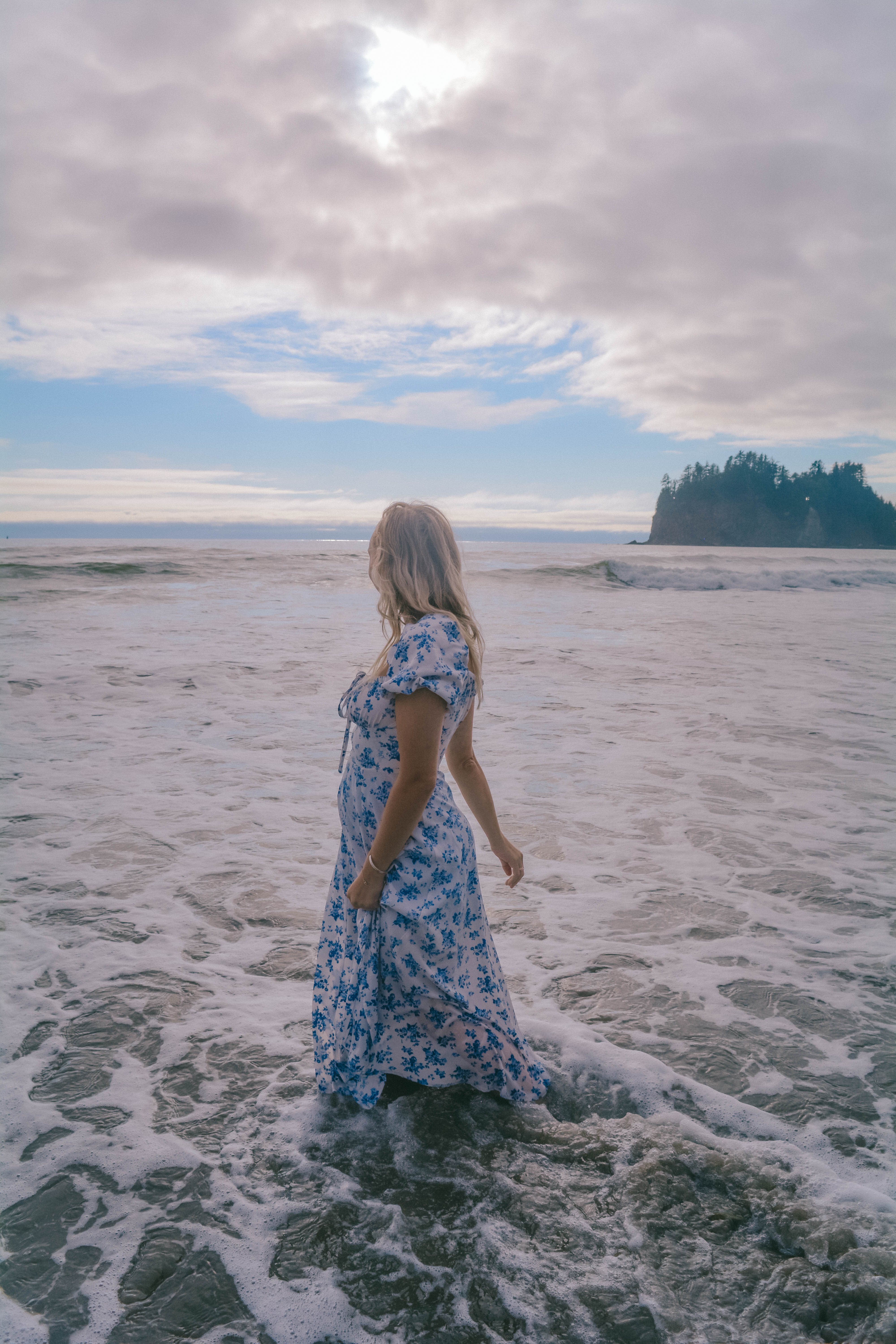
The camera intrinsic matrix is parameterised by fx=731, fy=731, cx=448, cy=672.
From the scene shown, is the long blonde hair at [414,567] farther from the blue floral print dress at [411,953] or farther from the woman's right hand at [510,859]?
the woman's right hand at [510,859]

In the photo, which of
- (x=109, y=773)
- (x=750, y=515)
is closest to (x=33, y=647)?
(x=109, y=773)

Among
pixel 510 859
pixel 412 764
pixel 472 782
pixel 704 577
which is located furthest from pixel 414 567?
pixel 704 577

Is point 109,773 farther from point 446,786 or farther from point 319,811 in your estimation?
point 446,786

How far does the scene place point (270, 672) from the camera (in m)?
10.3

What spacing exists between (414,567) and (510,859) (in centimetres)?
122

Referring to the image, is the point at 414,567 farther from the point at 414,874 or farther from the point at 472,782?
the point at 414,874

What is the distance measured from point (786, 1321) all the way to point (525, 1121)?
89 cm

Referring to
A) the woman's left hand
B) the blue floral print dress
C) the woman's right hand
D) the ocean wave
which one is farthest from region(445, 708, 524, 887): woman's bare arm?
the ocean wave

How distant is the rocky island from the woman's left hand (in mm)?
103829

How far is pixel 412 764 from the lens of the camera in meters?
2.10

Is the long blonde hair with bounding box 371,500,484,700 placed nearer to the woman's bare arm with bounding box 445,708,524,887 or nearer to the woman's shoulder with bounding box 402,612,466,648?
the woman's shoulder with bounding box 402,612,466,648

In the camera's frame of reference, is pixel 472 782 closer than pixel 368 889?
No

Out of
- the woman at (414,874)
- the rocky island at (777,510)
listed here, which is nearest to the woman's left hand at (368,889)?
the woman at (414,874)

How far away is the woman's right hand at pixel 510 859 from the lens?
2.77m
